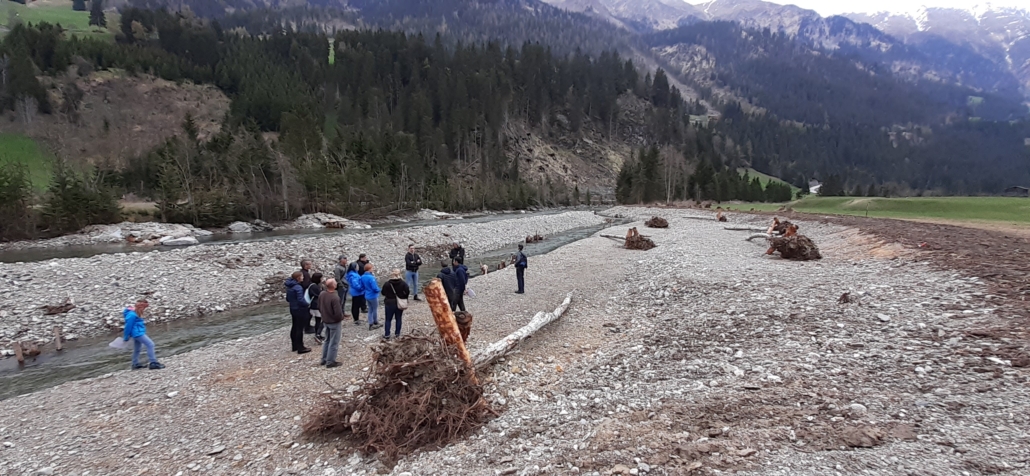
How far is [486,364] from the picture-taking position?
10.4 metres

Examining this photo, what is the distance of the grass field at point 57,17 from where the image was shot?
120m

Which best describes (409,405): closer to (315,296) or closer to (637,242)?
(315,296)

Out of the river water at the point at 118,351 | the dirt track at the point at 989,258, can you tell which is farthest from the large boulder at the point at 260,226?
the dirt track at the point at 989,258

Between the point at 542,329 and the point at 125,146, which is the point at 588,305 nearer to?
the point at 542,329

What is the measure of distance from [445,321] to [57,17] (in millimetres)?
196915

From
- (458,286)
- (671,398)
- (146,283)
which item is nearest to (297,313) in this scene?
(458,286)

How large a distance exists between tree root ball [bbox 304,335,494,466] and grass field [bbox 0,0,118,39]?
160 m

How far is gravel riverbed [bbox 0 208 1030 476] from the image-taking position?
5.86 meters

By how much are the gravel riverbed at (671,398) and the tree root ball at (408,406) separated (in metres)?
0.30

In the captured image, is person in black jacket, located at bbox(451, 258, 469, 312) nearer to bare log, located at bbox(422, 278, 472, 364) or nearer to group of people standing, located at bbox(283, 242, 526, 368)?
group of people standing, located at bbox(283, 242, 526, 368)

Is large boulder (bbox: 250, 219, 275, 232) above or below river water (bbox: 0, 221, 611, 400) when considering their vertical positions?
above

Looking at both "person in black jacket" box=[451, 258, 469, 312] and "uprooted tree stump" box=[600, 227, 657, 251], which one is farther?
"uprooted tree stump" box=[600, 227, 657, 251]

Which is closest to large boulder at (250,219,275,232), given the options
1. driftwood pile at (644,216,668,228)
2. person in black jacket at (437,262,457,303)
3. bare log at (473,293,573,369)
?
person in black jacket at (437,262,457,303)

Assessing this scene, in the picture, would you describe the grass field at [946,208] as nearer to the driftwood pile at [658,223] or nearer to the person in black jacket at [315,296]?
the driftwood pile at [658,223]
